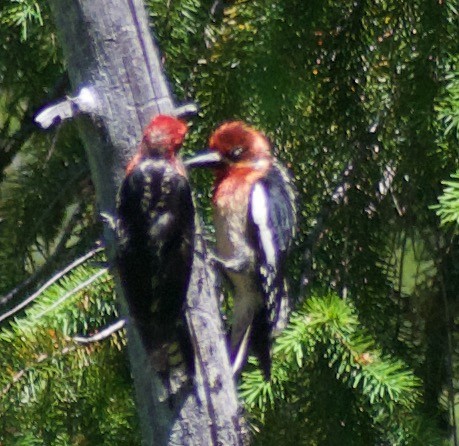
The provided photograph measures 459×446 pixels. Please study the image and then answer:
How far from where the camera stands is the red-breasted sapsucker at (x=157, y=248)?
6.98 feet

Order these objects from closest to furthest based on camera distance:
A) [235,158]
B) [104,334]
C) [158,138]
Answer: [158,138]
[104,334]
[235,158]

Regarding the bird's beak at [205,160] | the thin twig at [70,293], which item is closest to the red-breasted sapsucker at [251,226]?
the bird's beak at [205,160]

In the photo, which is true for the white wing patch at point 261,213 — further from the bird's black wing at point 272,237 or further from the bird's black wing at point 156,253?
the bird's black wing at point 156,253

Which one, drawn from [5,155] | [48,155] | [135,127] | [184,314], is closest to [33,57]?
[48,155]

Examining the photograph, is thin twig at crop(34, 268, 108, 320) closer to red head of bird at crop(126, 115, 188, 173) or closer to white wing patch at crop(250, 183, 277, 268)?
red head of bird at crop(126, 115, 188, 173)

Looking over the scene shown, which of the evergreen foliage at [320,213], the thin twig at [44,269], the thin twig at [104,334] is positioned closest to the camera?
the thin twig at [104,334]

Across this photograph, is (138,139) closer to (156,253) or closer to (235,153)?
(156,253)

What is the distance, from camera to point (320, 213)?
260cm

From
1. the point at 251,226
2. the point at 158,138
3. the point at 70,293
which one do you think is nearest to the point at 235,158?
the point at 251,226

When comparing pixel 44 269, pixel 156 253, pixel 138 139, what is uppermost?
pixel 138 139

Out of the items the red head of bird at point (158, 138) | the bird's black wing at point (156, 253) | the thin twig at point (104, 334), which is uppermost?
the red head of bird at point (158, 138)

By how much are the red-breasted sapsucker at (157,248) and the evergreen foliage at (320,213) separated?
15cm

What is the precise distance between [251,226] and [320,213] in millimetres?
368

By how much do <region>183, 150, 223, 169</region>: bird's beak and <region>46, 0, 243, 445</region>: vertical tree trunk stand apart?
0.23 m
